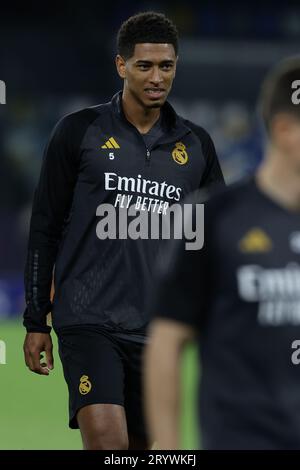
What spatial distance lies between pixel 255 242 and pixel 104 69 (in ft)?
72.7

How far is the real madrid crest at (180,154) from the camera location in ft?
21.6

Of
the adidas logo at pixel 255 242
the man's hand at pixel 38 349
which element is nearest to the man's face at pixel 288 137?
the adidas logo at pixel 255 242

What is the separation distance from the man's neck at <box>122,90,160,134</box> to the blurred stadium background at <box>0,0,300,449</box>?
15.4 meters

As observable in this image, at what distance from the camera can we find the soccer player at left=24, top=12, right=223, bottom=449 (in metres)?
6.25

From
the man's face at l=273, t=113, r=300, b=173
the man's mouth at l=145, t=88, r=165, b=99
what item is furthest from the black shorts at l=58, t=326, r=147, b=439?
the man's face at l=273, t=113, r=300, b=173

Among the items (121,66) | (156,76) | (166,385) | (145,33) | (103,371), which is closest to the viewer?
(166,385)

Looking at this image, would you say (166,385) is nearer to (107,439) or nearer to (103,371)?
(107,439)

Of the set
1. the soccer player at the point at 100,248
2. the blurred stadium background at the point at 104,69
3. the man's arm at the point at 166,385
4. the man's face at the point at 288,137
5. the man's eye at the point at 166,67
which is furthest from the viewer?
the blurred stadium background at the point at 104,69

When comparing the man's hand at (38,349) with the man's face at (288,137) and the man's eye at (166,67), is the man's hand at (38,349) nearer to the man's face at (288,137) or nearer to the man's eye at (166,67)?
the man's eye at (166,67)

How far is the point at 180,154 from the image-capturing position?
6617mm

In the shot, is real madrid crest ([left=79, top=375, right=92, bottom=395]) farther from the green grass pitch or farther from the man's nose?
the green grass pitch

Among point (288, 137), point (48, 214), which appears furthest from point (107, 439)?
point (288, 137)

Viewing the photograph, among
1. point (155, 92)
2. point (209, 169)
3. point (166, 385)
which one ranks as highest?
point (155, 92)
